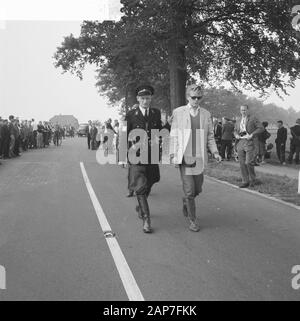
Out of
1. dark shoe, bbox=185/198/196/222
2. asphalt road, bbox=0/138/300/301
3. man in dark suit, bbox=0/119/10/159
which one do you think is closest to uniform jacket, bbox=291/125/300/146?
asphalt road, bbox=0/138/300/301

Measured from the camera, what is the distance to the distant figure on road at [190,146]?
22.7ft

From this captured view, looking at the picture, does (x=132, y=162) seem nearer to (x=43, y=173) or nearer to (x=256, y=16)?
(x=43, y=173)

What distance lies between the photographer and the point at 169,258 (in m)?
5.51

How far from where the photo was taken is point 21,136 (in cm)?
2694

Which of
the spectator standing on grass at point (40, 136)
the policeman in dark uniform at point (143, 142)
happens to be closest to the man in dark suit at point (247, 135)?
the policeman in dark uniform at point (143, 142)

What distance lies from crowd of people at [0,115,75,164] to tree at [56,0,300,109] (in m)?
6.50

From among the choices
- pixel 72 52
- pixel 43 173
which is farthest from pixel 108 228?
pixel 72 52

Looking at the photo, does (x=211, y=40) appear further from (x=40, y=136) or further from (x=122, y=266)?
(x=122, y=266)

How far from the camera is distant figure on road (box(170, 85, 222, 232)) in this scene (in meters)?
6.91

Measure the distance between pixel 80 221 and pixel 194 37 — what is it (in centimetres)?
1589

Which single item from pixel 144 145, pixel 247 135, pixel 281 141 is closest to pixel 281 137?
pixel 281 141

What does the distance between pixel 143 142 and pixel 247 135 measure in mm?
4566

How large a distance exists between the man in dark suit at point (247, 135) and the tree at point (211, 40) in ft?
27.9
